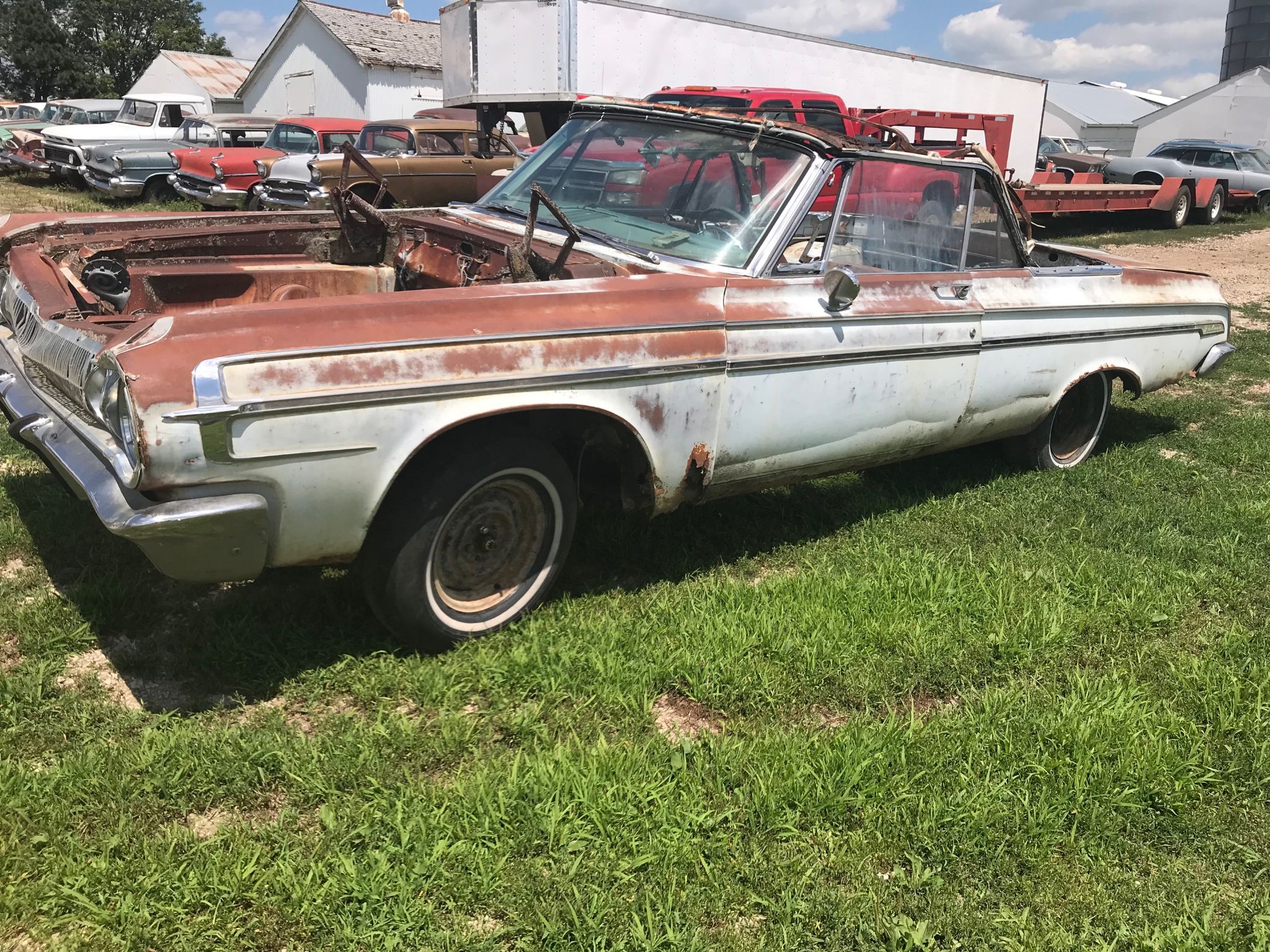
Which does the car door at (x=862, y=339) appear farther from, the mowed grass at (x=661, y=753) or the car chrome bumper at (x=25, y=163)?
the car chrome bumper at (x=25, y=163)

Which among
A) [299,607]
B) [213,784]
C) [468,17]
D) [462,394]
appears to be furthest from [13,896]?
[468,17]

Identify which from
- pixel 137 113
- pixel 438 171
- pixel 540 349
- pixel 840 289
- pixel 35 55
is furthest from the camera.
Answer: pixel 35 55

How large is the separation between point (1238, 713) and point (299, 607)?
10.1 feet

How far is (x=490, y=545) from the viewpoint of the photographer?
10.8 ft

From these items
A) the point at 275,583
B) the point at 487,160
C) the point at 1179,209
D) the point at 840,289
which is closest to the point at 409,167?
the point at 487,160

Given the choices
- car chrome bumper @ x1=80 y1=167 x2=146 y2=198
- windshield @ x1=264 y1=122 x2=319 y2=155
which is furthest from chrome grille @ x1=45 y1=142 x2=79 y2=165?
windshield @ x1=264 y1=122 x2=319 y2=155

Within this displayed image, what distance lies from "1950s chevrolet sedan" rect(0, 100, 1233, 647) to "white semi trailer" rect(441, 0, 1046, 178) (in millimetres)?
8574

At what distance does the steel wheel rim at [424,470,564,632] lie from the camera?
3.18 metres

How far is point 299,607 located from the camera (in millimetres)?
3428

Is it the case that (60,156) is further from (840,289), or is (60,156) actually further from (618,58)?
(840,289)

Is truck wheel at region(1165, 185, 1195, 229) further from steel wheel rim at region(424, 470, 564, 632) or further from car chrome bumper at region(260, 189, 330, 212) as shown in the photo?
steel wheel rim at region(424, 470, 564, 632)

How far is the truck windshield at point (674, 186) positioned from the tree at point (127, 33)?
55.8m

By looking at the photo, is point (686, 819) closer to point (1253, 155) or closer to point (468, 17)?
point (468, 17)

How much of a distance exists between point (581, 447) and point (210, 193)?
12657 mm
